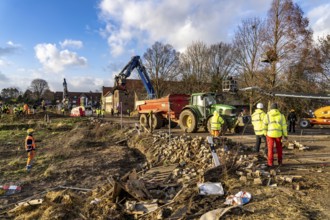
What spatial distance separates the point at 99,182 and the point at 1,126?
19821 millimetres

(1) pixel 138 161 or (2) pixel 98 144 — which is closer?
(1) pixel 138 161

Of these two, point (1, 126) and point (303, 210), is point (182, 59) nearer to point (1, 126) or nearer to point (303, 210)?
point (1, 126)

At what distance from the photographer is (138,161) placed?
424 inches

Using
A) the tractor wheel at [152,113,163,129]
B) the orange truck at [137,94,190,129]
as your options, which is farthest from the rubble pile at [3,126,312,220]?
the tractor wheel at [152,113,163,129]

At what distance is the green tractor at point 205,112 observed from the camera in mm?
13133

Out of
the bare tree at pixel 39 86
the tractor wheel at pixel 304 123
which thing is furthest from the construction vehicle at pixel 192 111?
the bare tree at pixel 39 86

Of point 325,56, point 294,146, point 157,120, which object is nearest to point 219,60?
point 325,56

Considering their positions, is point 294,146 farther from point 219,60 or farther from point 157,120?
point 219,60

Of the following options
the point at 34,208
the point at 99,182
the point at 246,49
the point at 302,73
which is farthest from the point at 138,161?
the point at 246,49

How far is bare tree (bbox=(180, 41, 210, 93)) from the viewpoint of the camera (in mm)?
40250

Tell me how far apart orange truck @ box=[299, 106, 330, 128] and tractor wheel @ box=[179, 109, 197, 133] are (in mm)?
10364

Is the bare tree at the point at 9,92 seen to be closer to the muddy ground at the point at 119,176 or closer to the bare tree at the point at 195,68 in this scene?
the bare tree at the point at 195,68

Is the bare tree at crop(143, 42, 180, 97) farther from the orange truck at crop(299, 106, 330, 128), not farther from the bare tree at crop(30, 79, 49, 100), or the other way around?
the bare tree at crop(30, 79, 49, 100)

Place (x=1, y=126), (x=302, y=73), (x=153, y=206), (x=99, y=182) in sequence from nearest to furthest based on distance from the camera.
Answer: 1. (x=153, y=206)
2. (x=99, y=182)
3. (x=302, y=73)
4. (x=1, y=126)
